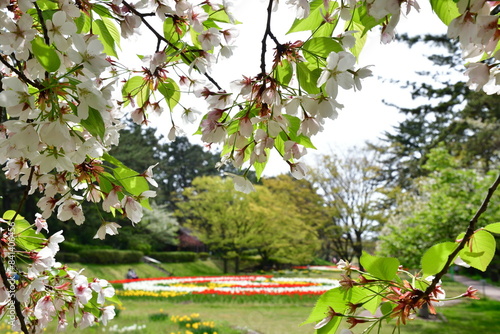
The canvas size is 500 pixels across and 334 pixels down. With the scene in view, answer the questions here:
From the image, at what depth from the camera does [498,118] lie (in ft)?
35.0

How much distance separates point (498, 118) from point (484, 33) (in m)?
12.0

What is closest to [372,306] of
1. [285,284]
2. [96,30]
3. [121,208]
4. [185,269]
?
[121,208]

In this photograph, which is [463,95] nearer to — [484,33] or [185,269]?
[484,33]

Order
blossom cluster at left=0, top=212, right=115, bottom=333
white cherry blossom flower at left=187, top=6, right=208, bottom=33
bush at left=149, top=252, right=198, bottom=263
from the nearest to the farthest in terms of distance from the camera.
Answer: white cherry blossom flower at left=187, top=6, right=208, bottom=33
blossom cluster at left=0, top=212, right=115, bottom=333
bush at left=149, top=252, right=198, bottom=263

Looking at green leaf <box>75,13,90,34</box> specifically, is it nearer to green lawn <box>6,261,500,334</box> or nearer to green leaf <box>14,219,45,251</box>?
green leaf <box>14,219,45,251</box>

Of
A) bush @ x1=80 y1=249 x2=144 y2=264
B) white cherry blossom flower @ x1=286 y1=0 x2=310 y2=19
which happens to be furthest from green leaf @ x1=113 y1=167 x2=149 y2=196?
bush @ x1=80 y1=249 x2=144 y2=264

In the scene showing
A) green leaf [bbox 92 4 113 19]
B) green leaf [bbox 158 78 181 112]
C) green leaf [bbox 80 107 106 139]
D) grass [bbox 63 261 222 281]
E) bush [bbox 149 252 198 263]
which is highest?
green leaf [bbox 92 4 113 19]

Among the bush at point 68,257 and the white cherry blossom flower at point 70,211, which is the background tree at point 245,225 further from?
the white cherry blossom flower at point 70,211

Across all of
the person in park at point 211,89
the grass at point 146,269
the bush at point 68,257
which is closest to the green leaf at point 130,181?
the person in park at point 211,89

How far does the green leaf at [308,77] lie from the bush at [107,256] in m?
17.4

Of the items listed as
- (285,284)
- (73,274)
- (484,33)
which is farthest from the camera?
(285,284)

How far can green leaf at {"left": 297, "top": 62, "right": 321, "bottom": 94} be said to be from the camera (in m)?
0.71

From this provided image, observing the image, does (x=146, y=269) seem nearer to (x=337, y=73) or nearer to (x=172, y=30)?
(x=172, y=30)

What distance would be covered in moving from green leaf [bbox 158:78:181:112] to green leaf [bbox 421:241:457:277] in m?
0.74
